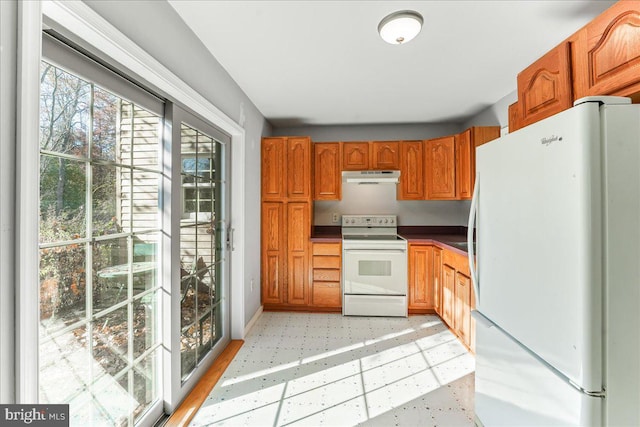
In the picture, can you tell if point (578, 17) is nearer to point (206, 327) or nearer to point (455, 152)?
point (455, 152)

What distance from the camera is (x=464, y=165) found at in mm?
3055

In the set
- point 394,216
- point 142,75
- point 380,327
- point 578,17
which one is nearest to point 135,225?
point 142,75

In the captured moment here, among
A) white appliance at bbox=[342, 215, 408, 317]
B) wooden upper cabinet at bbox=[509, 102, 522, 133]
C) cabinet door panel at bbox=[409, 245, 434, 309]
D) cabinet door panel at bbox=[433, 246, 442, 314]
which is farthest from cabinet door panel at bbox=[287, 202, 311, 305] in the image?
wooden upper cabinet at bbox=[509, 102, 522, 133]

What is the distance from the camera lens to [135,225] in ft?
4.61

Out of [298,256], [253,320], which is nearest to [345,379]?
[253,320]

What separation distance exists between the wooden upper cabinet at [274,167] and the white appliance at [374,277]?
3.36 ft

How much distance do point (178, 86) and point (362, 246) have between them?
2.36 metres

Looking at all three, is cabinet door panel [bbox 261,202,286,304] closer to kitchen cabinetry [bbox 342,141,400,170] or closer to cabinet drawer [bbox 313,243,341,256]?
cabinet drawer [bbox 313,243,341,256]

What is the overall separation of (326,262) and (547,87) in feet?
8.22

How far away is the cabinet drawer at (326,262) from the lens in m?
3.29

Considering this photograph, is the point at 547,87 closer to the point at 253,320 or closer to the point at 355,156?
the point at 355,156

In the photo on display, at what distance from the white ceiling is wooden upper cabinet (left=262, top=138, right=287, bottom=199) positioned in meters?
0.47

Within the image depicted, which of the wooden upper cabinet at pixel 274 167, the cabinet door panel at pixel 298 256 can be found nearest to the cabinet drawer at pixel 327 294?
the cabinet door panel at pixel 298 256

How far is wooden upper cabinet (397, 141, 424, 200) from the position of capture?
3.46m
